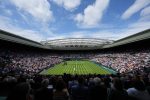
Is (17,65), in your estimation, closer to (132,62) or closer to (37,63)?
(37,63)

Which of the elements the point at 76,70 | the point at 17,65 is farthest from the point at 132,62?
the point at 17,65

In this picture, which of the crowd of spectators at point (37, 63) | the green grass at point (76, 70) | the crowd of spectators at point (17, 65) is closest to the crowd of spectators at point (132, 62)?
the crowd of spectators at point (37, 63)

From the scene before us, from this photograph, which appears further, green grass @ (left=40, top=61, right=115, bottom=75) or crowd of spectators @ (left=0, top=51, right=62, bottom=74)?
green grass @ (left=40, top=61, right=115, bottom=75)

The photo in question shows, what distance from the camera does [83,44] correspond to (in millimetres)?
98438

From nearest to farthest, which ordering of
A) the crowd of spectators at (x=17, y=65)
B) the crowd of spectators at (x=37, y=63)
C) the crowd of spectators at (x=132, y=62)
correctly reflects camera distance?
1. the crowd of spectators at (x=17, y=65)
2. the crowd of spectators at (x=37, y=63)
3. the crowd of spectators at (x=132, y=62)

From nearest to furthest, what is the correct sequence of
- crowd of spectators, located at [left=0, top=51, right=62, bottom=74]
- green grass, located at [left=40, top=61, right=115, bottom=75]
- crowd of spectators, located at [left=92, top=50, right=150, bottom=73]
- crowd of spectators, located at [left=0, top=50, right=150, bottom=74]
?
crowd of spectators, located at [left=0, top=51, right=62, bottom=74] → crowd of spectators, located at [left=0, top=50, right=150, bottom=74] → crowd of spectators, located at [left=92, top=50, right=150, bottom=73] → green grass, located at [left=40, top=61, right=115, bottom=75]

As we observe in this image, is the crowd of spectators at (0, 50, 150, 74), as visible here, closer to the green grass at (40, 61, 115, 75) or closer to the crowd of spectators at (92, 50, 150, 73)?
the crowd of spectators at (92, 50, 150, 73)

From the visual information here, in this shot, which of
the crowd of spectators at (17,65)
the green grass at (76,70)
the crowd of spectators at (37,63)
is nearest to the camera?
the crowd of spectators at (17,65)

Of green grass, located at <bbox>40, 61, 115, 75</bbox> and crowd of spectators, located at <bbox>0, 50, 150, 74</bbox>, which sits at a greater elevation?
crowd of spectators, located at <bbox>0, 50, 150, 74</bbox>

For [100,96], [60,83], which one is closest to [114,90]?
[100,96]

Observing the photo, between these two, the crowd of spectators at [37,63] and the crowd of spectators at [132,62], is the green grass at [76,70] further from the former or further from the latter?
→ the crowd of spectators at [132,62]

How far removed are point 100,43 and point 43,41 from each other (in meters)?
28.7

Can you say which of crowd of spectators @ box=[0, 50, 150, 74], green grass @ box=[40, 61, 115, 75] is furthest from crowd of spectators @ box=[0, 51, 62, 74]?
green grass @ box=[40, 61, 115, 75]

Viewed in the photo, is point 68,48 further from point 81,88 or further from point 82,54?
point 81,88
